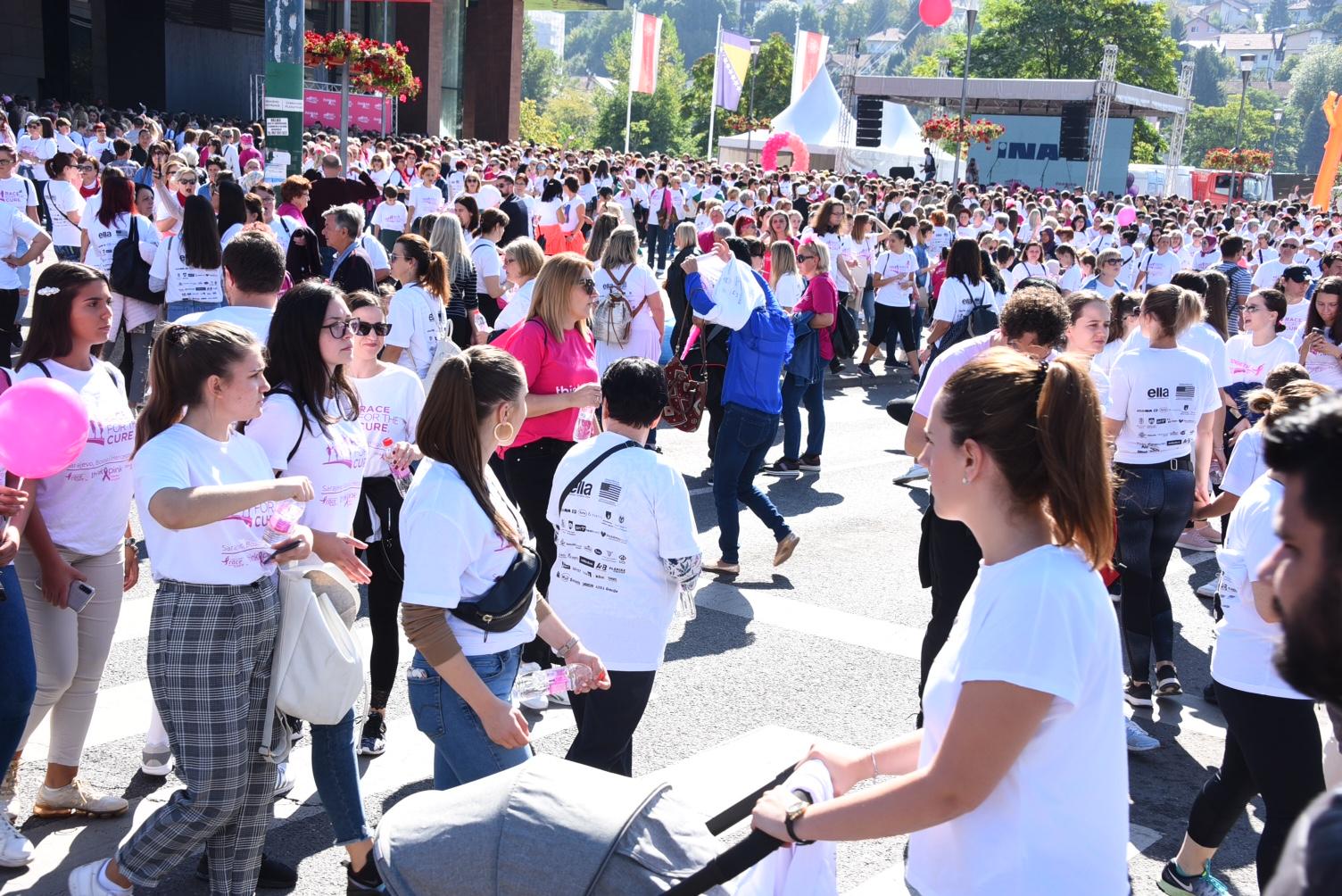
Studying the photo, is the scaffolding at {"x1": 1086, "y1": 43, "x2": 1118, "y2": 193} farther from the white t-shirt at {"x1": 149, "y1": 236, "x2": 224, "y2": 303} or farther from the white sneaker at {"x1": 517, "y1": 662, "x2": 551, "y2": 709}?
the white sneaker at {"x1": 517, "y1": 662, "x2": 551, "y2": 709}

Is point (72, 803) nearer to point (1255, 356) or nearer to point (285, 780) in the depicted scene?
point (285, 780)

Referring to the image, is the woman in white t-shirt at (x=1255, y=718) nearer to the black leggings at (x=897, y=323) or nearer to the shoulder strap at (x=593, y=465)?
the shoulder strap at (x=593, y=465)

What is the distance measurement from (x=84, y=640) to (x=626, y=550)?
6.64 ft

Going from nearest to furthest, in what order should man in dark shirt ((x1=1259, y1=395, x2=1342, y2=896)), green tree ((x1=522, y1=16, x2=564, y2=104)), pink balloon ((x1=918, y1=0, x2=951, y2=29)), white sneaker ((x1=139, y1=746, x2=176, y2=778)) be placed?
man in dark shirt ((x1=1259, y1=395, x2=1342, y2=896))
white sneaker ((x1=139, y1=746, x2=176, y2=778))
pink balloon ((x1=918, y1=0, x2=951, y2=29))
green tree ((x1=522, y1=16, x2=564, y2=104))

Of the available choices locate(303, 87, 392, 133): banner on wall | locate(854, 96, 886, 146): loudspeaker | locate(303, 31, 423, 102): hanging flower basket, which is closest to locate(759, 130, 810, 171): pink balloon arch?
locate(854, 96, 886, 146): loudspeaker

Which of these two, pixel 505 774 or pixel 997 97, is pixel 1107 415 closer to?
pixel 505 774

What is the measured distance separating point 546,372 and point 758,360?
2.34 meters

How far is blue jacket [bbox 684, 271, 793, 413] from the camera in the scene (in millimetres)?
7875

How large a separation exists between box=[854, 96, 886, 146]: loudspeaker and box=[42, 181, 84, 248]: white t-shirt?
46.8 metres

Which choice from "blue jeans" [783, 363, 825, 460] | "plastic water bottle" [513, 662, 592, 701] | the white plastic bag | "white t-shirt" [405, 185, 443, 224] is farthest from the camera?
"white t-shirt" [405, 185, 443, 224]

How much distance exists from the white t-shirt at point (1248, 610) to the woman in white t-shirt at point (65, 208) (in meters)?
12.3

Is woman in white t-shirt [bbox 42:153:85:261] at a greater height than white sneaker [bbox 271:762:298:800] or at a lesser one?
greater

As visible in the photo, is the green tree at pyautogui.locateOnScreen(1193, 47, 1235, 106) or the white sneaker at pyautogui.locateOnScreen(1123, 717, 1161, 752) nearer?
the white sneaker at pyautogui.locateOnScreen(1123, 717, 1161, 752)

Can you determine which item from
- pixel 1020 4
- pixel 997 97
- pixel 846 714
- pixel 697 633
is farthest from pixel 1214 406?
pixel 1020 4
